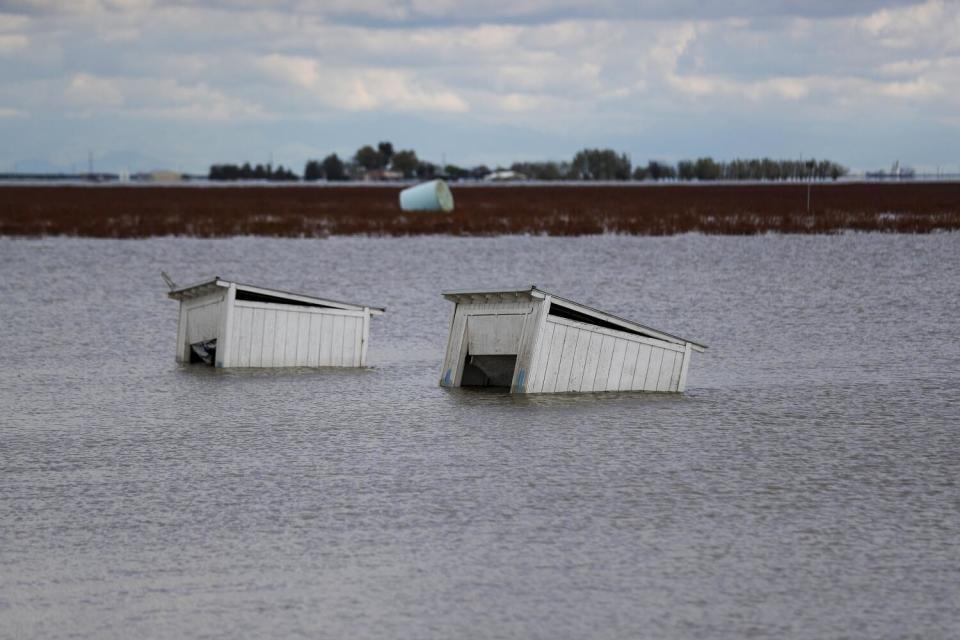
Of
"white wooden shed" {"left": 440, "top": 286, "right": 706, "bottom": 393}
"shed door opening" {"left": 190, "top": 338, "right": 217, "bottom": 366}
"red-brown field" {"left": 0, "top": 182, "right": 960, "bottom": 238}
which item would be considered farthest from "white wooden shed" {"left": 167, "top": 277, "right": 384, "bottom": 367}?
"red-brown field" {"left": 0, "top": 182, "right": 960, "bottom": 238}

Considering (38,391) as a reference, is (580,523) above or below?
above

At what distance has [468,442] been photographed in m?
12.9

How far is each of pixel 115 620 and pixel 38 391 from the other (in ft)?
31.4

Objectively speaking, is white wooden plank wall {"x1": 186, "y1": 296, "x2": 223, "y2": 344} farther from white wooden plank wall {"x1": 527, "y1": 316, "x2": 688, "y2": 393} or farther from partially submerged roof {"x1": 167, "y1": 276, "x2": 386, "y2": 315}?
white wooden plank wall {"x1": 527, "y1": 316, "x2": 688, "y2": 393}

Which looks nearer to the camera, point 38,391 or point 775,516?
point 775,516

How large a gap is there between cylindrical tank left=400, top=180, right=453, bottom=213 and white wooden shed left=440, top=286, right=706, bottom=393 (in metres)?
61.7

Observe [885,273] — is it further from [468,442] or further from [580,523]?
[580,523]

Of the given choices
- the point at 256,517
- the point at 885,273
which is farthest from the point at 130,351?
the point at 885,273

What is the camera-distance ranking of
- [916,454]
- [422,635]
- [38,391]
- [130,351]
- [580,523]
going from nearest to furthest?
1. [422,635]
2. [580,523]
3. [916,454]
4. [38,391]
5. [130,351]

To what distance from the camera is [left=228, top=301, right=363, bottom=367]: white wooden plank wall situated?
17938 mm

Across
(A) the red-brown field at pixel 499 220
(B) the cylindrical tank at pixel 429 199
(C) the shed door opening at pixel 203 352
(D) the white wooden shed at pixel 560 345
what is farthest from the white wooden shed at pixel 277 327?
(B) the cylindrical tank at pixel 429 199

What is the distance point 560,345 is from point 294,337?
4.42 m

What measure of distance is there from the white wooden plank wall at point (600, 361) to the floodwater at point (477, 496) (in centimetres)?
29

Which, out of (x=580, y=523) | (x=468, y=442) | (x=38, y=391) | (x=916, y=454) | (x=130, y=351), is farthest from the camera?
(x=130, y=351)
